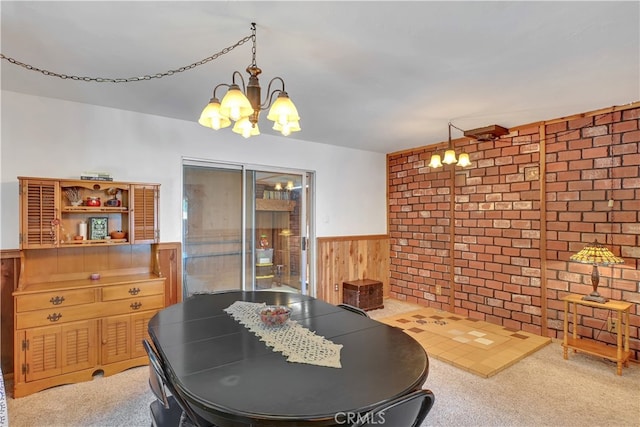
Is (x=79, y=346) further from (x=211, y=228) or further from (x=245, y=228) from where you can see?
(x=245, y=228)

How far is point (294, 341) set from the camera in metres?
1.67

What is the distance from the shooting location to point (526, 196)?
12.7ft

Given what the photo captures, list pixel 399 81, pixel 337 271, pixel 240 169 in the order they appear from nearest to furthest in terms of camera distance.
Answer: pixel 399 81, pixel 240 169, pixel 337 271

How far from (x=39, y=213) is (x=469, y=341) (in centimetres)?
414

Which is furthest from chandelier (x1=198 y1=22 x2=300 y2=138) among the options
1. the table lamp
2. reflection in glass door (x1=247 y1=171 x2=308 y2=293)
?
the table lamp

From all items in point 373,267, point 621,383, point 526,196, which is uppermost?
point 526,196

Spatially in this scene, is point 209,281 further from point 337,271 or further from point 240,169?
point 337,271

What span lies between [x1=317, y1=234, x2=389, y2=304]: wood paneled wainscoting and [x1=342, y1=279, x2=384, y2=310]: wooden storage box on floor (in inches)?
7.2

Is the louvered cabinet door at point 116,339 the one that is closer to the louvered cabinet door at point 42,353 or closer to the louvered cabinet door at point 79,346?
the louvered cabinet door at point 79,346

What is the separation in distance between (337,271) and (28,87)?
12.9 feet

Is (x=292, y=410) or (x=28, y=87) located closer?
(x=292, y=410)

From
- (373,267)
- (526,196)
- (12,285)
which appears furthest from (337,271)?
(12,285)

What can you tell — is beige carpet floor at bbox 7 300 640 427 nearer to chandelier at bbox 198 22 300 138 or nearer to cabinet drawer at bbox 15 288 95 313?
cabinet drawer at bbox 15 288 95 313

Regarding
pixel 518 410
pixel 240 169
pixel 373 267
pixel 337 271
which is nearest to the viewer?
pixel 518 410
